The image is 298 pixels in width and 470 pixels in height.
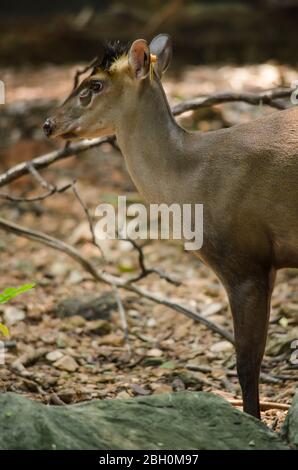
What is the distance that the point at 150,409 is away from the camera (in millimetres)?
3824

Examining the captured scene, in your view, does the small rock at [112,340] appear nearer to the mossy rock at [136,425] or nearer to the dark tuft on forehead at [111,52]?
the dark tuft on forehead at [111,52]

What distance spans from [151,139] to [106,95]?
353mm

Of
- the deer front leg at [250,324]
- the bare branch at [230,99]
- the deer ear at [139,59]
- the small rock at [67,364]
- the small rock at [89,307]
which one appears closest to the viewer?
the deer front leg at [250,324]

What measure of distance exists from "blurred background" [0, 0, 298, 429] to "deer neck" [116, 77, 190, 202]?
4.13 ft

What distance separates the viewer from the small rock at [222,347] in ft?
20.0

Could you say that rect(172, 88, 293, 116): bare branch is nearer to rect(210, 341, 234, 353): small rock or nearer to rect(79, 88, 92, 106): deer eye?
rect(79, 88, 92, 106): deer eye

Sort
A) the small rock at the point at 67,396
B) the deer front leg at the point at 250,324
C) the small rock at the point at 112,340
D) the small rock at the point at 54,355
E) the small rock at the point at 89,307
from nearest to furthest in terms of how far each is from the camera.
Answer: the deer front leg at the point at 250,324 < the small rock at the point at 67,396 < the small rock at the point at 54,355 < the small rock at the point at 112,340 < the small rock at the point at 89,307

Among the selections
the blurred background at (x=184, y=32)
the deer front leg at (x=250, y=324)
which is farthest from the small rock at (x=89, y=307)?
the blurred background at (x=184, y=32)

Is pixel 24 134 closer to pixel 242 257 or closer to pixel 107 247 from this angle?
pixel 107 247

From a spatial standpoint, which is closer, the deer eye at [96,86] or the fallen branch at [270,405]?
the fallen branch at [270,405]

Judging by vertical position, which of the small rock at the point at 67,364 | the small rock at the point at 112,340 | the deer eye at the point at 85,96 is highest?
the deer eye at the point at 85,96

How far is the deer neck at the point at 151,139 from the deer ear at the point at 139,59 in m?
0.08
